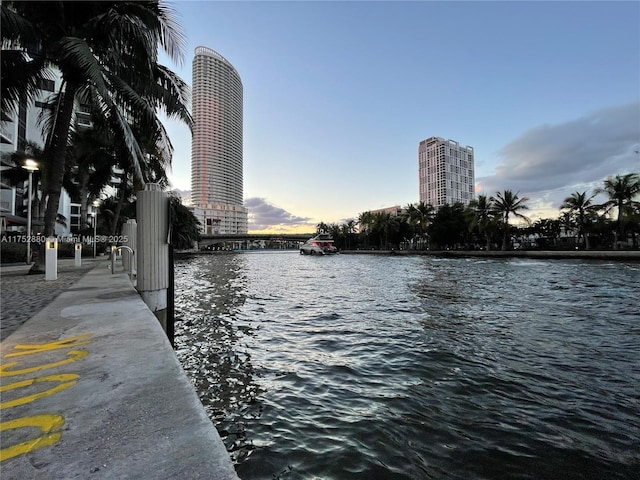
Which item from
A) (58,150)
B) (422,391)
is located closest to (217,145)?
(58,150)

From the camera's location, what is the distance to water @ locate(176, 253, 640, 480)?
2.76 meters

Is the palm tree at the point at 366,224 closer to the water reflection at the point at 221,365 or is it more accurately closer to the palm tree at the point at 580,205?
the palm tree at the point at 580,205

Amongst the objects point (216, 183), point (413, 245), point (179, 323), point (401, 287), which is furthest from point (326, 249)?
point (216, 183)

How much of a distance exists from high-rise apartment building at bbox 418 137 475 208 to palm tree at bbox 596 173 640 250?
3571 inches

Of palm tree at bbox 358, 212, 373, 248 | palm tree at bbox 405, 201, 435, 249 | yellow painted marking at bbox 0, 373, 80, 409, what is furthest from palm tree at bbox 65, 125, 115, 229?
palm tree at bbox 358, 212, 373, 248

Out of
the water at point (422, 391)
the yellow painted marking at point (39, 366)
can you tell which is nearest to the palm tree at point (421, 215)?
the water at point (422, 391)

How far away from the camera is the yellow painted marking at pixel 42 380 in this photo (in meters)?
2.29

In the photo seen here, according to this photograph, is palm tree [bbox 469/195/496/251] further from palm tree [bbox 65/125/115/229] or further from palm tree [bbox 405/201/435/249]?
palm tree [bbox 65/125/115/229]

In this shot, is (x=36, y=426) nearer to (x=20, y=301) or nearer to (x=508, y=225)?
(x=20, y=301)

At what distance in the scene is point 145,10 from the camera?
11.3 m

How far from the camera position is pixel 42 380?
267 cm

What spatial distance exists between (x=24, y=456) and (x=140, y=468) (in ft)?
2.10

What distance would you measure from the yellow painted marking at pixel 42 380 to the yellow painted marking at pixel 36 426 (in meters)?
0.31

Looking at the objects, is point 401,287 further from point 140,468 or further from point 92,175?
point 92,175
